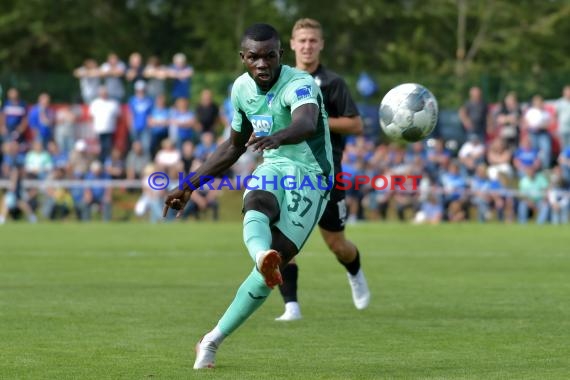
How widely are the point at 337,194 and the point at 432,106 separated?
116 centimetres

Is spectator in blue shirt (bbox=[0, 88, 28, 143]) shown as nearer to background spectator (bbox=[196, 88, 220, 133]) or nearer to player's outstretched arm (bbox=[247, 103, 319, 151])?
background spectator (bbox=[196, 88, 220, 133])

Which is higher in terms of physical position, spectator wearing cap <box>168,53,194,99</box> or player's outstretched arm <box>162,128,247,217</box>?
spectator wearing cap <box>168,53,194,99</box>

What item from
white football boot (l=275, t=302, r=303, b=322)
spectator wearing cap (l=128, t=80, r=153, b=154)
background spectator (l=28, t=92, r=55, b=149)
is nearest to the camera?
white football boot (l=275, t=302, r=303, b=322)

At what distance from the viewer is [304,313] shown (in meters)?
10.6

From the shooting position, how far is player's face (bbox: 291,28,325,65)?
10.6 m

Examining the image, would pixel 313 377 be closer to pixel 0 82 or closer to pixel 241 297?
pixel 241 297

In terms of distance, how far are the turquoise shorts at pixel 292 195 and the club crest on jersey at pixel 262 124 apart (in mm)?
259

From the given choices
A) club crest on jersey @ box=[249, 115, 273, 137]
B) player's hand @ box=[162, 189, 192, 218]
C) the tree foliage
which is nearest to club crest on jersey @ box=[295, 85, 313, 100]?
club crest on jersey @ box=[249, 115, 273, 137]

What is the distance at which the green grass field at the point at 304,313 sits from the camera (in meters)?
7.64

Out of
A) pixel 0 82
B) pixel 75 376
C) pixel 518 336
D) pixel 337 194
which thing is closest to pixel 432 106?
pixel 337 194

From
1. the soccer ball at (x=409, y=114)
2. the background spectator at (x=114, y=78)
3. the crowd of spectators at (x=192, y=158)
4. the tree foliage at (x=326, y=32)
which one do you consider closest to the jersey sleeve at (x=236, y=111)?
the soccer ball at (x=409, y=114)

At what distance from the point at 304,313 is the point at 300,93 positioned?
10.8 feet

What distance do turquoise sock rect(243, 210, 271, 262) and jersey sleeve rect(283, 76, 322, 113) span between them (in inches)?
28.8

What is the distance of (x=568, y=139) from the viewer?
2716 centimetres
